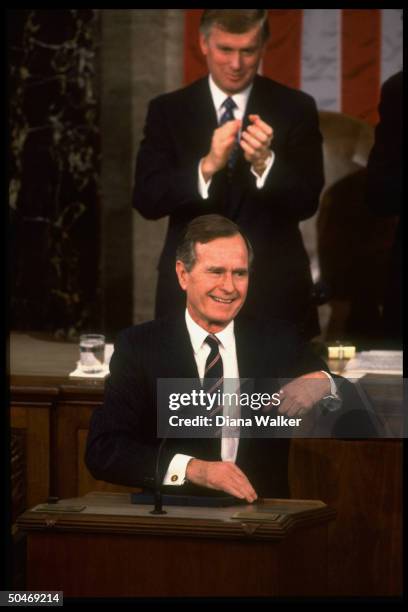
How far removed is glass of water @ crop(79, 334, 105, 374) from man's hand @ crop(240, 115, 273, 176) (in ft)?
2.50

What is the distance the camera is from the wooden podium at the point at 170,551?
2.14 metres

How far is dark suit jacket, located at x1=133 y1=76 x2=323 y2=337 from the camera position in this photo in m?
3.48

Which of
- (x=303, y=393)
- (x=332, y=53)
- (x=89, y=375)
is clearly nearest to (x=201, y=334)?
(x=303, y=393)

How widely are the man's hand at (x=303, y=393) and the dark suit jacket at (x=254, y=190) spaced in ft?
2.61

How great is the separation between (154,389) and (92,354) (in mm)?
822

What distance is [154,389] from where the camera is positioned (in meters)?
2.83

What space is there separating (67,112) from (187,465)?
10.5 ft

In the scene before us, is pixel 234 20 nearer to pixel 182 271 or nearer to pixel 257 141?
pixel 257 141

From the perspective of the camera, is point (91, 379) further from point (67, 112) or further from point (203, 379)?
point (67, 112)

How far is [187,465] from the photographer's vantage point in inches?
96.9

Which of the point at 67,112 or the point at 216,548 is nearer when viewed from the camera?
the point at 216,548

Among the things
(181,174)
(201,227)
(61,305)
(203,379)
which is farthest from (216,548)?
(61,305)

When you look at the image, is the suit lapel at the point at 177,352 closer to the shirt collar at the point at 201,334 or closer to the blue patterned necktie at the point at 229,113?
the shirt collar at the point at 201,334

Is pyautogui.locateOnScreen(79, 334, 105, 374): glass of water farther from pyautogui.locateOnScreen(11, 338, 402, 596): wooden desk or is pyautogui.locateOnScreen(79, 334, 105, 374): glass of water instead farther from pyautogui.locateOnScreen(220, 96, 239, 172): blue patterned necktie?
pyautogui.locateOnScreen(220, 96, 239, 172): blue patterned necktie
